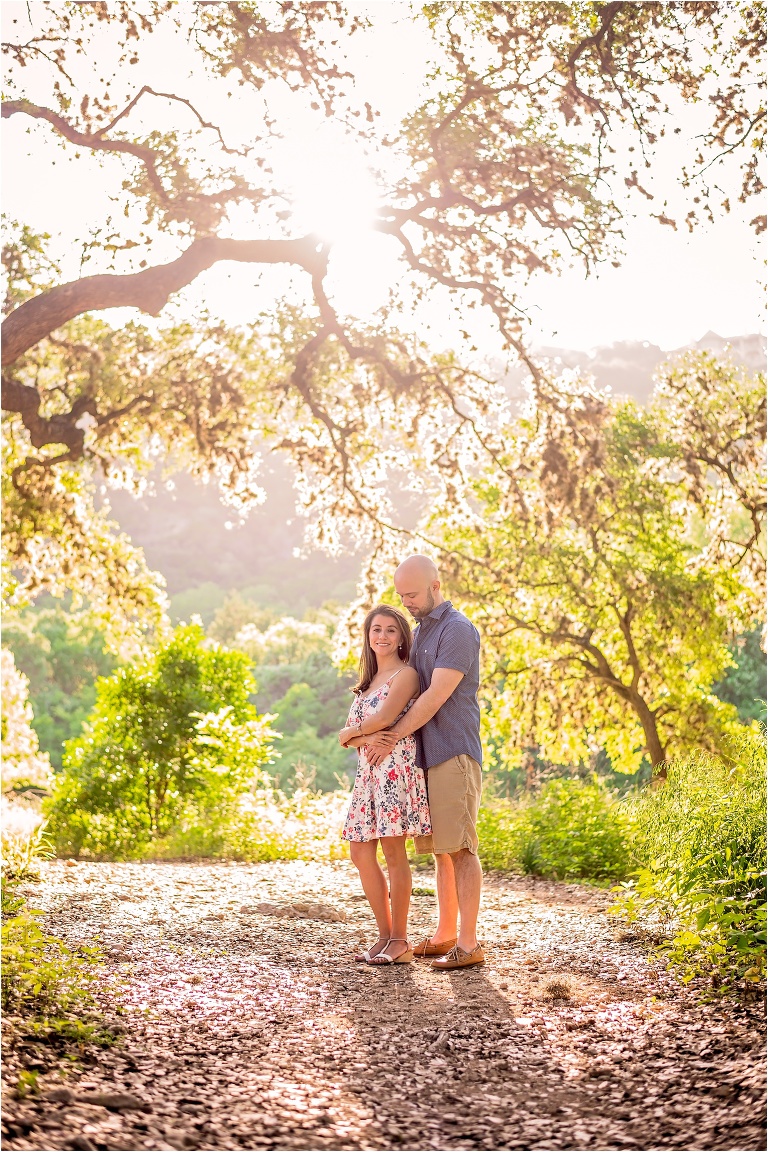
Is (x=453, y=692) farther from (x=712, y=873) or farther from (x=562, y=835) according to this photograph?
(x=562, y=835)

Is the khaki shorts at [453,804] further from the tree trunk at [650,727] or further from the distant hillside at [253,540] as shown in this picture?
the distant hillside at [253,540]

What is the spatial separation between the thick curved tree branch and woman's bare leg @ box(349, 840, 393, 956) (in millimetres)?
4701

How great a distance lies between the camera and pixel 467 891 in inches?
187

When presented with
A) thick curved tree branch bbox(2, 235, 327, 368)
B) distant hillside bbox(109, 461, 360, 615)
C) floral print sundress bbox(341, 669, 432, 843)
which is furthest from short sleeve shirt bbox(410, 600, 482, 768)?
distant hillside bbox(109, 461, 360, 615)

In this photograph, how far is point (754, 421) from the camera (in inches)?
503

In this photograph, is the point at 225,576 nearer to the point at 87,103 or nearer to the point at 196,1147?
the point at 87,103

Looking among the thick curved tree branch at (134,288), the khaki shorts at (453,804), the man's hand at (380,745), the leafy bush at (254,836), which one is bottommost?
the leafy bush at (254,836)

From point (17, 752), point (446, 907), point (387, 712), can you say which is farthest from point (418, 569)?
point (17, 752)

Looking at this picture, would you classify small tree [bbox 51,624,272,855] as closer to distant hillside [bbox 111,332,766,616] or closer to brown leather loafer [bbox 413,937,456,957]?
brown leather loafer [bbox 413,937,456,957]

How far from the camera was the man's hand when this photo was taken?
4.71 m

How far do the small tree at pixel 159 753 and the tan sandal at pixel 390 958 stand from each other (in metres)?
5.84

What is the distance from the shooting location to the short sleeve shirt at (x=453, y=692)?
15.6ft

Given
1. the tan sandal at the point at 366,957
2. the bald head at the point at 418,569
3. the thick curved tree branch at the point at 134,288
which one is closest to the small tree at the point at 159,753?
the thick curved tree branch at the point at 134,288

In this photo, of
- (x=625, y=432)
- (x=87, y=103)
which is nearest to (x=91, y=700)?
(x=625, y=432)
